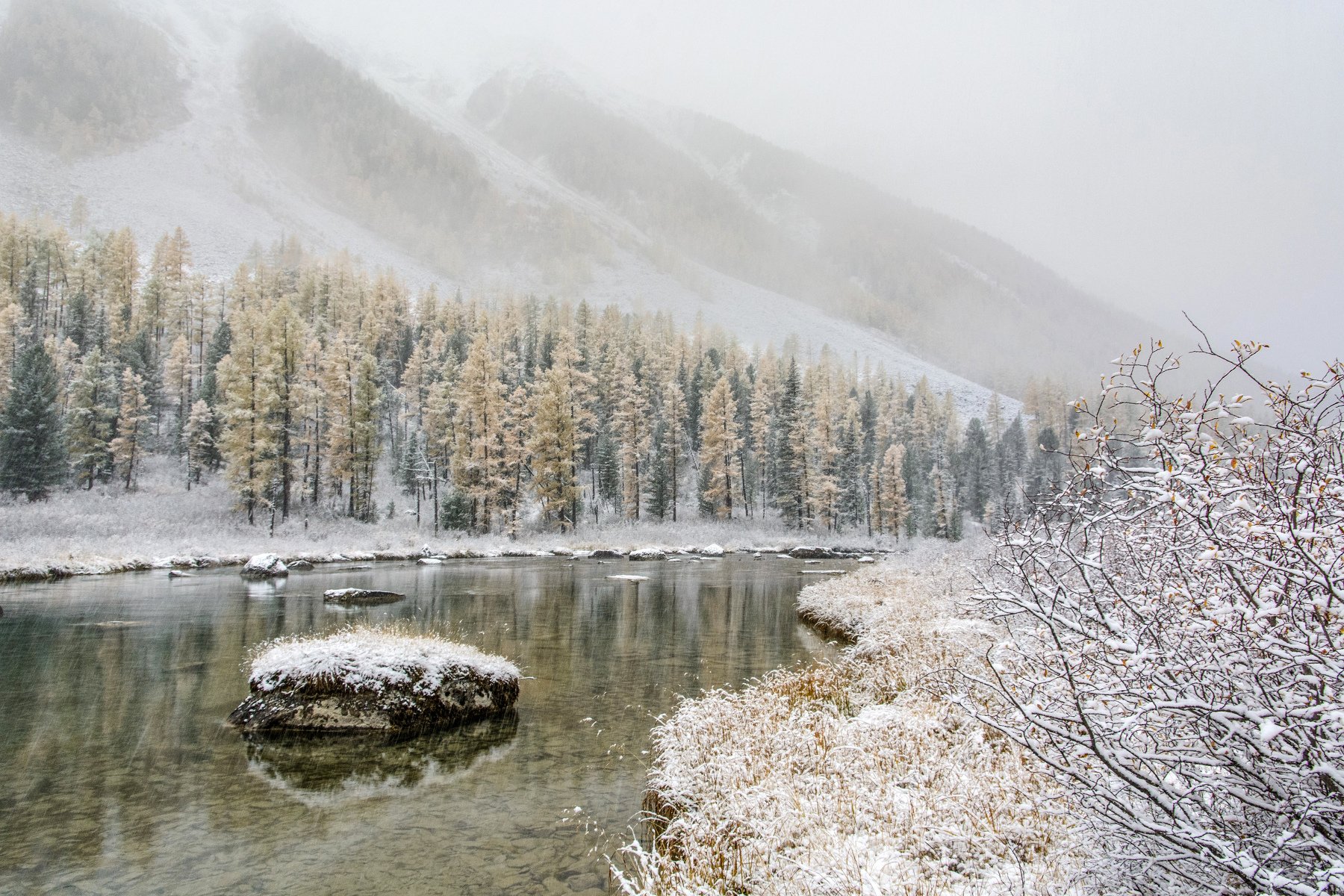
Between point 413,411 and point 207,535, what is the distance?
103 ft

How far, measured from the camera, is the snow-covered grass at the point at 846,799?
193 inches

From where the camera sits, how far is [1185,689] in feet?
10.7

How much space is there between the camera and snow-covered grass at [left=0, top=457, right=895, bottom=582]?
3102 cm

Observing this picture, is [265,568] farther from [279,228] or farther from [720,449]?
[279,228]

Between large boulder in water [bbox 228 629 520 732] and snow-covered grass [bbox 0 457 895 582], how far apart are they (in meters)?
23.5

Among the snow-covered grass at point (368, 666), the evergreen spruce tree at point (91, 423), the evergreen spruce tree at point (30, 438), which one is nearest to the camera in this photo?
the snow-covered grass at point (368, 666)

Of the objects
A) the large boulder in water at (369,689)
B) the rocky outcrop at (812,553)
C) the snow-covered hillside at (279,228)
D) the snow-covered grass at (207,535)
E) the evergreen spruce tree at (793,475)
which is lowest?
the rocky outcrop at (812,553)

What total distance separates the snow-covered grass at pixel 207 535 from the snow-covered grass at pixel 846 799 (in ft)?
99.2

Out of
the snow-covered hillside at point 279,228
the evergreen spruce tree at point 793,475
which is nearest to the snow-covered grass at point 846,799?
the evergreen spruce tree at point 793,475

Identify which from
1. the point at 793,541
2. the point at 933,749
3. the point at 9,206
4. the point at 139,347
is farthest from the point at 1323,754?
Result: the point at 9,206

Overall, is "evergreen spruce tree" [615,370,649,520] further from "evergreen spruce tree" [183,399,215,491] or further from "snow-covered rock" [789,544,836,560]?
"evergreen spruce tree" [183,399,215,491]

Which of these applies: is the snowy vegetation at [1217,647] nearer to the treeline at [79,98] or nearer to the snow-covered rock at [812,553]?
the snow-covered rock at [812,553]

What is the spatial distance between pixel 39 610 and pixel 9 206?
12906 cm

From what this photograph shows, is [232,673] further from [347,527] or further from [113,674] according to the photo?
[347,527]
